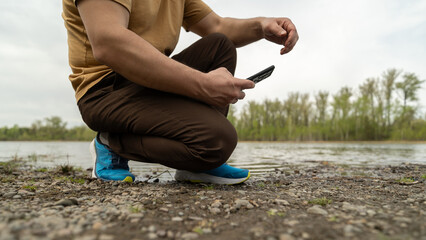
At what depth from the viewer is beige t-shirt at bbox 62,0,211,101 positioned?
1.76 meters

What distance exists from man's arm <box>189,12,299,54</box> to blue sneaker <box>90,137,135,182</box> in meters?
1.53

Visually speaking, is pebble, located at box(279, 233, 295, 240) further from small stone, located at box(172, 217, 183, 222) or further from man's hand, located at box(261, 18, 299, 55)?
man's hand, located at box(261, 18, 299, 55)

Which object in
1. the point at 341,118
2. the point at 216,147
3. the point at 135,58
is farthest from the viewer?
the point at 341,118

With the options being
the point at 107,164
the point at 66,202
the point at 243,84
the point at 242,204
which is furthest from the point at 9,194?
the point at 243,84

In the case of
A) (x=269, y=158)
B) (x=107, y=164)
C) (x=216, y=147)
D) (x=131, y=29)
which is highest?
(x=131, y=29)

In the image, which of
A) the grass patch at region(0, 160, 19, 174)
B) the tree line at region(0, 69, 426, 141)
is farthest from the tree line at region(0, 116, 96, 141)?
the grass patch at region(0, 160, 19, 174)

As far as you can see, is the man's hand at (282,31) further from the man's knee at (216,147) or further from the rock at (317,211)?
the rock at (317,211)

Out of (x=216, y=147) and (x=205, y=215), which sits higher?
(x=216, y=147)

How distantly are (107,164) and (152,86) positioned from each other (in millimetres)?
935

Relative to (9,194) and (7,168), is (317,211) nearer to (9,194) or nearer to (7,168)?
(9,194)

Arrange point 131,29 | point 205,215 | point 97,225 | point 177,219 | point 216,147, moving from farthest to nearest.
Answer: point 131,29 < point 216,147 < point 205,215 < point 177,219 < point 97,225

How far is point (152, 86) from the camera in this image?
1.58m

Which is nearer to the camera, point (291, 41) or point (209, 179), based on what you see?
point (209, 179)

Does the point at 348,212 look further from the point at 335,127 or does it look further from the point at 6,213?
the point at 335,127
